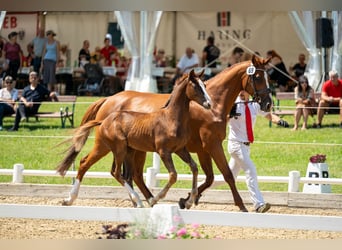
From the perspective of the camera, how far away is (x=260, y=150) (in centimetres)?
1427

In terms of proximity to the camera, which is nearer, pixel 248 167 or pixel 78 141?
pixel 248 167

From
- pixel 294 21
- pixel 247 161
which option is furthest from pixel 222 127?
pixel 294 21

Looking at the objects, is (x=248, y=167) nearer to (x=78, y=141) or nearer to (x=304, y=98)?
(x=78, y=141)

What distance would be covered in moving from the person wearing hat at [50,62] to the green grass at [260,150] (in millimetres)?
2745

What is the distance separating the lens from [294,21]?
18172 mm

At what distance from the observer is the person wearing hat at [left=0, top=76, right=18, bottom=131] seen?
1540 cm

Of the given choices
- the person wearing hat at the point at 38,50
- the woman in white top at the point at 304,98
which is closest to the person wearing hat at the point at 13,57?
the person wearing hat at the point at 38,50

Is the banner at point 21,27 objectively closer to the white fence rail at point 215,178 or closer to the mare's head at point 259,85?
the white fence rail at point 215,178

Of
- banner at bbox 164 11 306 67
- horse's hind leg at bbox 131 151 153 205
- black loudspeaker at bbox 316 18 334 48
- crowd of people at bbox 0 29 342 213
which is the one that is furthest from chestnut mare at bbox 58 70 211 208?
banner at bbox 164 11 306 67

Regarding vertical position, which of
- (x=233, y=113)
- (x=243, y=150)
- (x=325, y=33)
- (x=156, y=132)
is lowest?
(x=243, y=150)

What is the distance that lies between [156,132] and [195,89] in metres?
0.61

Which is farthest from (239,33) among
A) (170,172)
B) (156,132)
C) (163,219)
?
(163,219)

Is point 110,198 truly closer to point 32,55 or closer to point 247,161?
point 247,161

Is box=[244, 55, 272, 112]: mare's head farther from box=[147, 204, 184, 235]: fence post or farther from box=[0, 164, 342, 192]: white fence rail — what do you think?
box=[147, 204, 184, 235]: fence post
